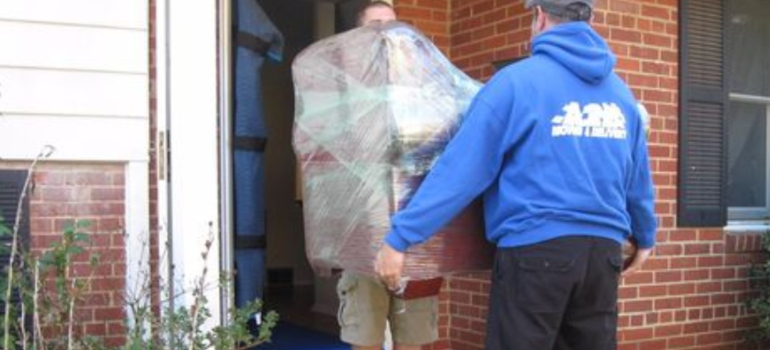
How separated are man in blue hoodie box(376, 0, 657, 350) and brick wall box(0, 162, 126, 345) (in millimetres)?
1667

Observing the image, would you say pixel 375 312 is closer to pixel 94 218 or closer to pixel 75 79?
pixel 94 218

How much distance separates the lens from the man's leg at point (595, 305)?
9.58ft

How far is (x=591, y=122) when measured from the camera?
9.55ft

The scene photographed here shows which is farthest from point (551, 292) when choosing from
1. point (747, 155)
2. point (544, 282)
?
point (747, 155)

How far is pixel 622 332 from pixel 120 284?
9.01ft

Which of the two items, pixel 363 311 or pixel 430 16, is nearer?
pixel 363 311

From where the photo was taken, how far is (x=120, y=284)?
13.4 ft

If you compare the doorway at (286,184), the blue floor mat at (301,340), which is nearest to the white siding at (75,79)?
the blue floor mat at (301,340)

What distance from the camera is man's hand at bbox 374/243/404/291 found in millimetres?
2867

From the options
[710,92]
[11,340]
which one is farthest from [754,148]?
[11,340]

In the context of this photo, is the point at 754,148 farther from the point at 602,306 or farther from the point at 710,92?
the point at 602,306

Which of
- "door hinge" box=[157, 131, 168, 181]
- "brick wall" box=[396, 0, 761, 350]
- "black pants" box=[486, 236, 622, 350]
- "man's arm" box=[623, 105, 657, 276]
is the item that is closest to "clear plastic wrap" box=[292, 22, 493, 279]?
"black pants" box=[486, 236, 622, 350]

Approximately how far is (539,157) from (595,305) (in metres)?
0.56

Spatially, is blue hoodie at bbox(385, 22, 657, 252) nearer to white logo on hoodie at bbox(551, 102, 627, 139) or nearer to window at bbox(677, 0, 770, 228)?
white logo on hoodie at bbox(551, 102, 627, 139)
